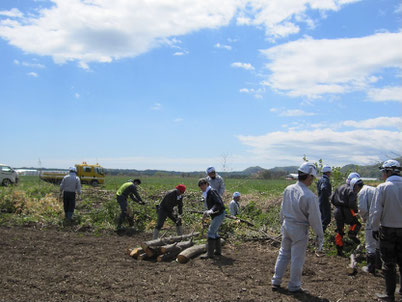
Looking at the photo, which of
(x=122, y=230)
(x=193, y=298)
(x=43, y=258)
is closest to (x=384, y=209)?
(x=193, y=298)

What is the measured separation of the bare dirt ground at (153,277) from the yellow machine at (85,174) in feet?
68.1

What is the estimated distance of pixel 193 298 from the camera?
17.7 ft

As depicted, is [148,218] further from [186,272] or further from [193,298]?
[193,298]

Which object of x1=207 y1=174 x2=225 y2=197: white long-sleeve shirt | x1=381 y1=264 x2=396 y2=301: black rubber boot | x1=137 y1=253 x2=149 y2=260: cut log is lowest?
x1=137 y1=253 x2=149 y2=260: cut log

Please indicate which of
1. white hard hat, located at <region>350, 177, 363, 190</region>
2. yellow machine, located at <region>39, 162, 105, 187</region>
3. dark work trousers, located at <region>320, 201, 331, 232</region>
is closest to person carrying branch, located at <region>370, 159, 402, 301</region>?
white hard hat, located at <region>350, 177, 363, 190</region>

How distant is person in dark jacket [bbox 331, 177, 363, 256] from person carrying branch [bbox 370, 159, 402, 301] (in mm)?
2525

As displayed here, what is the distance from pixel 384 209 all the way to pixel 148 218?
858 centimetres

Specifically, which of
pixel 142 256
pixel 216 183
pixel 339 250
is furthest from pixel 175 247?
pixel 339 250

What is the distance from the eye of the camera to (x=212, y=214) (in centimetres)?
794

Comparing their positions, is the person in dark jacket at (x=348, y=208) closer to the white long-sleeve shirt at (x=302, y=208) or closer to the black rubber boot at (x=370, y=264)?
the black rubber boot at (x=370, y=264)

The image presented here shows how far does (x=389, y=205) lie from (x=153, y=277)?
3991 millimetres

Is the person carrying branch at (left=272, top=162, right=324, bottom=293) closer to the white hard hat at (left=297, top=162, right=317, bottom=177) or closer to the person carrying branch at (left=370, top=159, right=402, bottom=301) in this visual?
the white hard hat at (left=297, top=162, right=317, bottom=177)

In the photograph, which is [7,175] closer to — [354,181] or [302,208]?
[354,181]

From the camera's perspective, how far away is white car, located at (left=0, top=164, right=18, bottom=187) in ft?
84.3
